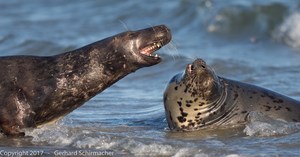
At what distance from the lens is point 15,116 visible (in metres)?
8.29

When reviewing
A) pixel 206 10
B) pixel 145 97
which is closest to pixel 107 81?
pixel 145 97

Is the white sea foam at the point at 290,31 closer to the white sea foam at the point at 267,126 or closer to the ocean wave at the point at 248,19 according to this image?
the ocean wave at the point at 248,19

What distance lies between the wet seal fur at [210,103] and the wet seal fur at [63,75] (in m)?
0.47

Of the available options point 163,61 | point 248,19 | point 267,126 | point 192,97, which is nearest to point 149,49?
point 192,97

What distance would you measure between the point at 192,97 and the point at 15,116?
167 centimetres

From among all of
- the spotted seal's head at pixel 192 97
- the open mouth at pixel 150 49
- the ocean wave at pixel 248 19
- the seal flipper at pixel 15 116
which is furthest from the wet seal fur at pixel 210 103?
the ocean wave at pixel 248 19

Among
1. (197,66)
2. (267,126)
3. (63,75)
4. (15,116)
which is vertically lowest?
(15,116)

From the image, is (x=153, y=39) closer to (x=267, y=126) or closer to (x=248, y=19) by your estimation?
(x=267, y=126)

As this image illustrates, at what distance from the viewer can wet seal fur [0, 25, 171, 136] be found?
832cm

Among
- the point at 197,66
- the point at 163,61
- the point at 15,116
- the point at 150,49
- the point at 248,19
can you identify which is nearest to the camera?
the point at 15,116

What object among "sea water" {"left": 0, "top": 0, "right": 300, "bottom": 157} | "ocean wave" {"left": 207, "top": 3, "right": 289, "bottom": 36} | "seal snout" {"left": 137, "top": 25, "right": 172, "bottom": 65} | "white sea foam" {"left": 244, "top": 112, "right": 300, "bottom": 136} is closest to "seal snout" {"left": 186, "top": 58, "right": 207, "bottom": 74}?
"sea water" {"left": 0, "top": 0, "right": 300, "bottom": 157}

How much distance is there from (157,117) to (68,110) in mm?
1218

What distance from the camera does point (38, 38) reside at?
1731 centimetres

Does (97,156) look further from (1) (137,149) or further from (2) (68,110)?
(2) (68,110)
